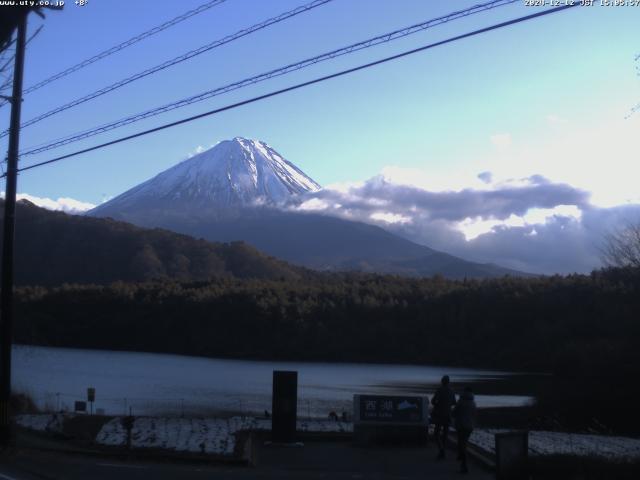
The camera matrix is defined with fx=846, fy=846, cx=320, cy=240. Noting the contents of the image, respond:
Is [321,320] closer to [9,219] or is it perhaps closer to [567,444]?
[567,444]

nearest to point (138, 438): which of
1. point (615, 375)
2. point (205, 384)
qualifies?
point (615, 375)

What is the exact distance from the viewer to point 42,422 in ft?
69.8

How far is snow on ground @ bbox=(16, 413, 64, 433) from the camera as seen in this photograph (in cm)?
2037

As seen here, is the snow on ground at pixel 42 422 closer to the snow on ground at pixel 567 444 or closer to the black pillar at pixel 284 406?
the black pillar at pixel 284 406

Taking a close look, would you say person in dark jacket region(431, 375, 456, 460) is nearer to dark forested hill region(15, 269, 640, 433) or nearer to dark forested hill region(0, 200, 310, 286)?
dark forested hill region(15, 269, 640, 433)

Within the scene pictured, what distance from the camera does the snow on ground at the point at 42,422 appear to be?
66.8ft

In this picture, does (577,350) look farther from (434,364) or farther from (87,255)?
(87,255)

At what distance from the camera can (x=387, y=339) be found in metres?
98.4

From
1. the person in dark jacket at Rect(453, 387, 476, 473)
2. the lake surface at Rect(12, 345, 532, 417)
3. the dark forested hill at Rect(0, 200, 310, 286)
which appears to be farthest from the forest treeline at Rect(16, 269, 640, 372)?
the person in dark jacket at Rect(453, 387, 476, 473)

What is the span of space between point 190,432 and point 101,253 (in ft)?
408

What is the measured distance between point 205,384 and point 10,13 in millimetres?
43019

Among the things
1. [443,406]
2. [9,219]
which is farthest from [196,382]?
[443,406]

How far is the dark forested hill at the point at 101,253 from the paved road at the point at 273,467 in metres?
110

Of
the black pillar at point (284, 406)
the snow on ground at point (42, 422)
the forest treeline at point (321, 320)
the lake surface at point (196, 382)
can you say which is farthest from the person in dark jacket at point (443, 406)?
the forest treeline at point (321, 320)
